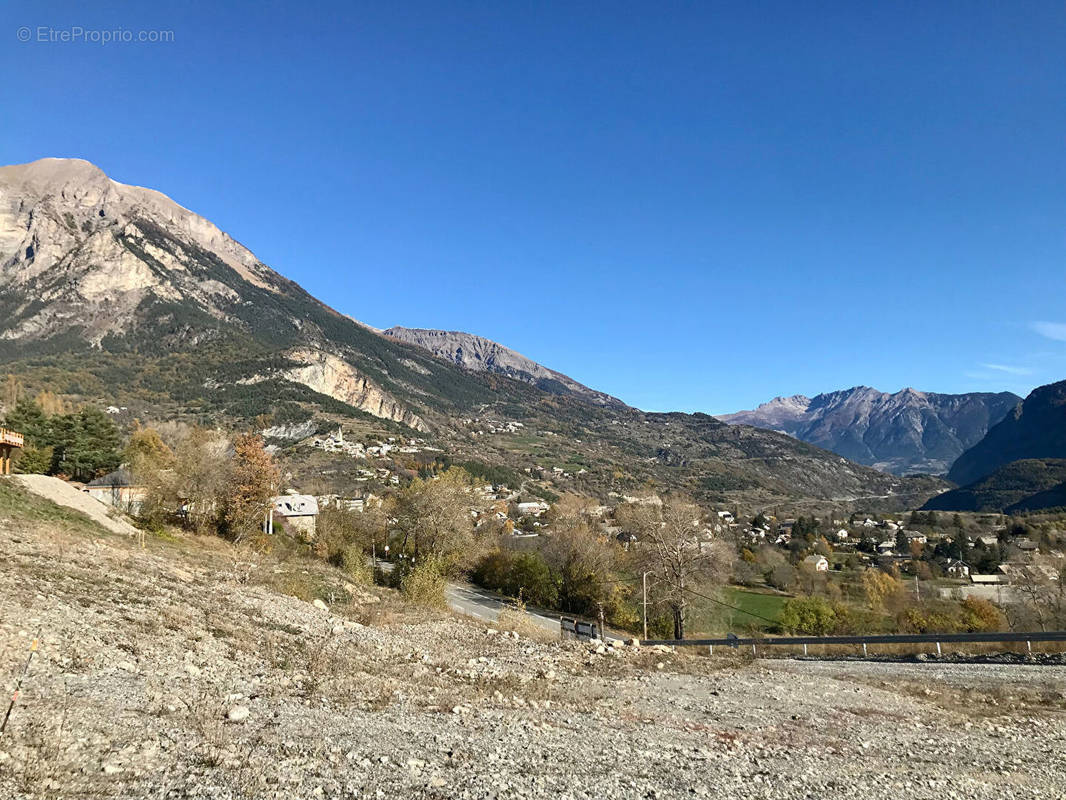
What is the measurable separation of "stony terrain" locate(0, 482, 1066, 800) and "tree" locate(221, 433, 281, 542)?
824 inches

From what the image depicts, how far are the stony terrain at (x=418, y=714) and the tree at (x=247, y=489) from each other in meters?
20.9

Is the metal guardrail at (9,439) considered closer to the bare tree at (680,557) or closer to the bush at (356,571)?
the bush at (356,571)

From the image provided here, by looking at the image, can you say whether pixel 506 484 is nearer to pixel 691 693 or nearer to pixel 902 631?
pixel 902 631

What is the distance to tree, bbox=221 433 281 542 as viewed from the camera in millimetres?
40469

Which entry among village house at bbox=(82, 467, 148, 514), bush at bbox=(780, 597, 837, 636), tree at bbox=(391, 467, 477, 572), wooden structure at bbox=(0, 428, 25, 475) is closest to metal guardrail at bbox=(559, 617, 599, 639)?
tree at bbox=(391, 467, 477, 572)

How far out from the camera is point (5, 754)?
609cm

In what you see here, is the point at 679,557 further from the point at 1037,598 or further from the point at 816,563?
the point at 816,563

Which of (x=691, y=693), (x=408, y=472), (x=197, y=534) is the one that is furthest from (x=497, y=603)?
(x=408, y=472)

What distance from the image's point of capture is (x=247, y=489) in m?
40.3

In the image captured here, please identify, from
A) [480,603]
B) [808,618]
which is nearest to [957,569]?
[808,618]

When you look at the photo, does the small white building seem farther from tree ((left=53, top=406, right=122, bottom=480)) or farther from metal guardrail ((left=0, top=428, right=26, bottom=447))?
metal guardrail ((left=0, top=428, right=26, bottom=447))

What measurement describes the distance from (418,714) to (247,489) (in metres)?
34.2

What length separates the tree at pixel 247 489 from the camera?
40.5 m

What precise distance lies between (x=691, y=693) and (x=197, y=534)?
36273 mm
